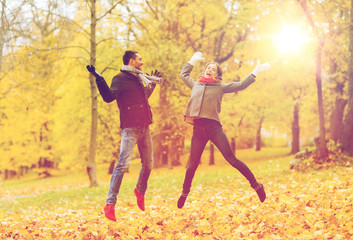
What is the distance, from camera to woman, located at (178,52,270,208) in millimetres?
5137

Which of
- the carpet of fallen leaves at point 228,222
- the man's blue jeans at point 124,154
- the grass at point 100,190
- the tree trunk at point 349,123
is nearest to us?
the carpet of fallen leaves at point 228,222

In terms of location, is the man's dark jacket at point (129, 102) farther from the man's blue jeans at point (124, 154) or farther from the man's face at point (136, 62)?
the man's face at point (136, 62)

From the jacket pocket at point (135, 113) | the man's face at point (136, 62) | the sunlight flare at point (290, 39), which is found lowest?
the jacket pocket at point (135, 113)

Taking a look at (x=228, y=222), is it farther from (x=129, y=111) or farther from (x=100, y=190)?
(x=100, y=190)

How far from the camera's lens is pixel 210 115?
5125 millimetres

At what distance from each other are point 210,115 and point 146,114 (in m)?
0.94

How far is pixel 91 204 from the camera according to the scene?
8516 millimetres

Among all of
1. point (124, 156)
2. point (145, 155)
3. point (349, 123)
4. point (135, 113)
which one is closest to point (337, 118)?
point (349, 123)

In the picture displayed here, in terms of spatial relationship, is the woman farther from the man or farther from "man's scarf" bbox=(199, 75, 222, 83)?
the man

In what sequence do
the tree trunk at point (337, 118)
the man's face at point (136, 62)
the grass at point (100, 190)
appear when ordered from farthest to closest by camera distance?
1. the tree trunk at point (337, 118)
2. the grass at point (100, 190)
3. the man's face at point (136, 62)

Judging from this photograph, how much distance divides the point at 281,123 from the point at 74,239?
1013 inches

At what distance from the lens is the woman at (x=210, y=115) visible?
5.14m

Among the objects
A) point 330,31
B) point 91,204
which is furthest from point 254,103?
point 91,204

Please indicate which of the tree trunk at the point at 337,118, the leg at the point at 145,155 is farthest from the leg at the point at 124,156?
the tree trunk at the point at 337,118
